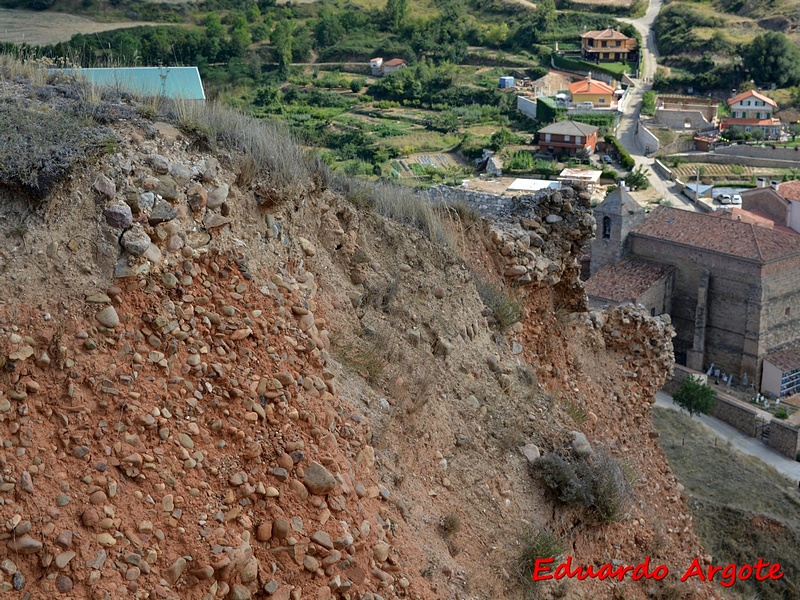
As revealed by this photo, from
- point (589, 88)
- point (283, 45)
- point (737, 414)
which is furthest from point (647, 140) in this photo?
point (737, 414)

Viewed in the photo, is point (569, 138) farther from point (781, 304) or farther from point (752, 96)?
point (781, 304)

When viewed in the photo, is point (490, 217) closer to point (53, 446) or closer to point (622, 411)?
point (622, 411)

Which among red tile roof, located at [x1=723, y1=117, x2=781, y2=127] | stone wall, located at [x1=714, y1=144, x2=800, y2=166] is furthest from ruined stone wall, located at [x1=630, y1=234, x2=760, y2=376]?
red tile roof, located at [x1=723, y1=117, x2=781, y2=127]

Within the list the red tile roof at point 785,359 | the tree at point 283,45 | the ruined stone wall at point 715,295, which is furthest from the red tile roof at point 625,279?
the tree at point 283,45

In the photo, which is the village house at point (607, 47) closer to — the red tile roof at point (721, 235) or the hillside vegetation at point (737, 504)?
the red tile roof at point (721, 235)

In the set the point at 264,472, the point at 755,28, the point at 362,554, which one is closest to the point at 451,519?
the point at 362,554

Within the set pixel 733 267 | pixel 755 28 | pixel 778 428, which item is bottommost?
pixel 778 428
